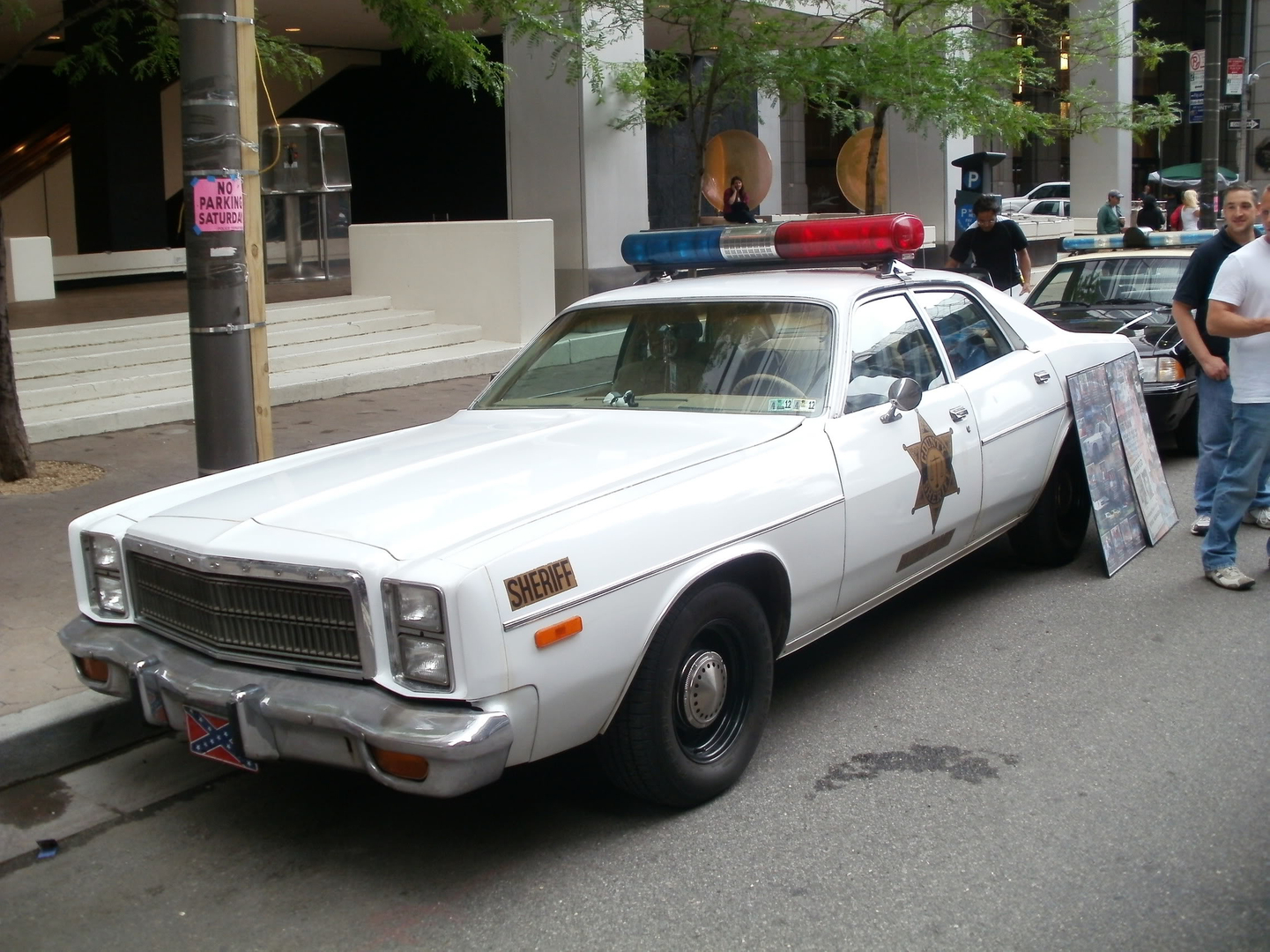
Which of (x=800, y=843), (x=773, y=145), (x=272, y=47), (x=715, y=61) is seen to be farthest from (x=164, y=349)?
(x=773, y=145)

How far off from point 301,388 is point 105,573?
7638 mm

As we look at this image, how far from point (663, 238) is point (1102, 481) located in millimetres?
2442

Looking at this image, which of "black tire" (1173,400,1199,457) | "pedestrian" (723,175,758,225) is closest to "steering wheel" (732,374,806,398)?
"black tire" (1173,400,1199,457)

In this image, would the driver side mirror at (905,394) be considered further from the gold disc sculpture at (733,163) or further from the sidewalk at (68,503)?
the gold disc sculpture at (733,163)

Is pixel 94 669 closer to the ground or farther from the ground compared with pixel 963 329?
closer to the ground

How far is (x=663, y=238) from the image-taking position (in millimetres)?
6008

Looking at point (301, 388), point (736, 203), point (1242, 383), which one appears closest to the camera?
point (1242, 383)

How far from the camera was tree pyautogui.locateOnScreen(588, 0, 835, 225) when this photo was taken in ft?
42.3

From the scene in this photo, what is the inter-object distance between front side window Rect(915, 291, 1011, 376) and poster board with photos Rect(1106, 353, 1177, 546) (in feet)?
3.10

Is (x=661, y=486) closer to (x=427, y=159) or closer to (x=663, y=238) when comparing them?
(x=663, y=238)

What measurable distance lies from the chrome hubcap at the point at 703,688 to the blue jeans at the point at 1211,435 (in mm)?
3755

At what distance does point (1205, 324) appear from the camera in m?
6.75

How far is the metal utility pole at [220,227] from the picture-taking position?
5.07 meters

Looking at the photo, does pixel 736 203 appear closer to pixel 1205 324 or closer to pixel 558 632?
pixel 1205 324
